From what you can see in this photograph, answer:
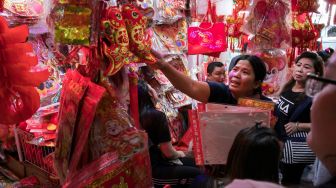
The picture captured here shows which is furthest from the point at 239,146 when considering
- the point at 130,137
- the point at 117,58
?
the point at 117,58

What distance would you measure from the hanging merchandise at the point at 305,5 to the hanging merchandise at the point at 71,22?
1.83 meters

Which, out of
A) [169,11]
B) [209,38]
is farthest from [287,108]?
[169,11]

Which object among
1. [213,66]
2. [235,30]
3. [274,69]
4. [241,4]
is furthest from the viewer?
[213,66]

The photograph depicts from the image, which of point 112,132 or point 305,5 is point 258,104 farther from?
point 305,5

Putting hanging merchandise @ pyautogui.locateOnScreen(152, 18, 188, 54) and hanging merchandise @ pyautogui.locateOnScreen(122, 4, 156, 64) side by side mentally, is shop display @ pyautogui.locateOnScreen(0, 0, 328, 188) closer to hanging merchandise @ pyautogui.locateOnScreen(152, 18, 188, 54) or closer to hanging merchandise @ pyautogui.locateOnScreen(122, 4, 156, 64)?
hanging merchandise @ pyautogui.locateOnScreen(122, 4, 156, 64)

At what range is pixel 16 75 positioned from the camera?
115 centimetres

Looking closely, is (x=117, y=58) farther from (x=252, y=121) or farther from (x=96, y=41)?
(x=252, y=121)

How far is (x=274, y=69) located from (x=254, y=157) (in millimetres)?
1364

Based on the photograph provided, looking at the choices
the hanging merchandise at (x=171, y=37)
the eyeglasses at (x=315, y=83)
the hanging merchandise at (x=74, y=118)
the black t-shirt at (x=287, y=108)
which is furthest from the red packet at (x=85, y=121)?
the hanging merchandise at (x=171, y=37)

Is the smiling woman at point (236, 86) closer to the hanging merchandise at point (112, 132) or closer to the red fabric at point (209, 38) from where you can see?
the hanging merchandise at point (112, 132)

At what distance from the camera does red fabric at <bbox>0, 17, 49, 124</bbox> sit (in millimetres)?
1135

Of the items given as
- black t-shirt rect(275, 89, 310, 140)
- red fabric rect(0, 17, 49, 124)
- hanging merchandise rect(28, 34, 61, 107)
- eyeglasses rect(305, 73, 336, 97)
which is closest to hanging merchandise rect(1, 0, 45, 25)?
hanging merchandise rect(28, 34, 61, 107)

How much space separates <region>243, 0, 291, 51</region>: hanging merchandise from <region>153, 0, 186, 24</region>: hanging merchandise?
26.3 inches

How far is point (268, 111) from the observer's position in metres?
1.38
